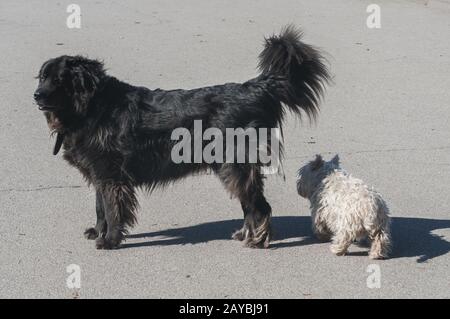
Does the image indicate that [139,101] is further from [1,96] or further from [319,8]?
→ [319,8]

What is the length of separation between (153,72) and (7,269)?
6.37 meters

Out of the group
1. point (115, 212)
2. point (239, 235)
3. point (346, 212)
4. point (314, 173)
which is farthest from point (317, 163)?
point (115, 212)

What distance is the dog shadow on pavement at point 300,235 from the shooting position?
253 inches

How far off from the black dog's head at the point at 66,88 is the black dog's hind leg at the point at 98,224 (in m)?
0.61

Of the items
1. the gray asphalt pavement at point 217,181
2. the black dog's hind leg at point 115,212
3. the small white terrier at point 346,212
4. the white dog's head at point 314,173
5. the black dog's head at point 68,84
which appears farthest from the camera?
the white dog's head at point 314,173

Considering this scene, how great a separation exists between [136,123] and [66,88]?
1.86ft

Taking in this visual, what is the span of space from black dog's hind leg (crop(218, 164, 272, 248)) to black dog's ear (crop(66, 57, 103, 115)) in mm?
1119

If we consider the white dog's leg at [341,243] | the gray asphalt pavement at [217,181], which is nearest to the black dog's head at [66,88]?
the gray asphalt pavement at [217,181]

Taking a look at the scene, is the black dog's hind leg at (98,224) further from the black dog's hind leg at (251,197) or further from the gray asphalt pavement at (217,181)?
the black dog's hind leg at (251,197)

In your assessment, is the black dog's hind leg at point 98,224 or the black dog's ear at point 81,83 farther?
the black dog's hind leg at point 98,224

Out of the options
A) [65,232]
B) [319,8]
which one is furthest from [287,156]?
[319,8]

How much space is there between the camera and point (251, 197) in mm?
6457

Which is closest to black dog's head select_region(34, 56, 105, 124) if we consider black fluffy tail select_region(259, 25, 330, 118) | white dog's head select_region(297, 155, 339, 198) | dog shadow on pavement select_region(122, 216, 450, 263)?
dog shadow on pavement select_region(122, 216, 450, 263)

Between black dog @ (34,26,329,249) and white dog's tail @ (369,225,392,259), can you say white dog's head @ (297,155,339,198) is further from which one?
white dog's tail @ (369,225,392,259)
